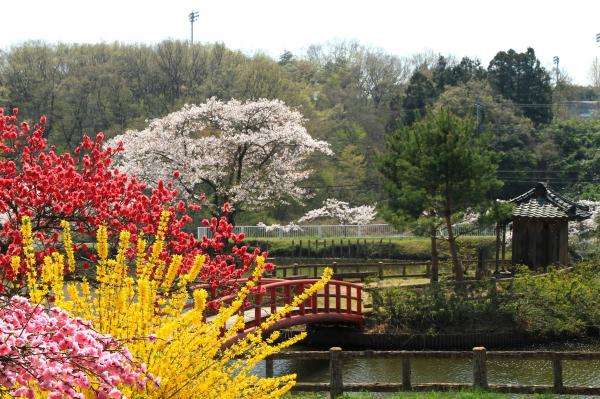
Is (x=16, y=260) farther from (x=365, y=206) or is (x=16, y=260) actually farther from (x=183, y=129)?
(x=365, y=206)

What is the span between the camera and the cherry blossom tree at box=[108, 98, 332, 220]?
1264 inches

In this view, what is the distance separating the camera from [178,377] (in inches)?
251

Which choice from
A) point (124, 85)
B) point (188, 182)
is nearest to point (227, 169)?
point (188, 182)

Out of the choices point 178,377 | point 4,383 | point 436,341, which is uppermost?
point 4,383

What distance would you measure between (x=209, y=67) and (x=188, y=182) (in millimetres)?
22847

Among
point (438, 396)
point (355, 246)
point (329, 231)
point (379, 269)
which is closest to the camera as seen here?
point (438, 396)

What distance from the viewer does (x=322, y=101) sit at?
5600 cm

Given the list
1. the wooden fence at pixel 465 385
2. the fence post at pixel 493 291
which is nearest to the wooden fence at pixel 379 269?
the fence post at pixel 493 291

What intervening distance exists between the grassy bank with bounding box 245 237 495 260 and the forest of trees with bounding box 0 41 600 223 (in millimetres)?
3243

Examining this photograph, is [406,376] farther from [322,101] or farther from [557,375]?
[322,101]

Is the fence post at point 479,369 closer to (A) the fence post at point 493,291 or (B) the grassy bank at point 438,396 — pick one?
(B) the grassy bank at point 438,396

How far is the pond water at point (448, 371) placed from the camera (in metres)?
16.1

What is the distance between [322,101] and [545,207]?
103ft

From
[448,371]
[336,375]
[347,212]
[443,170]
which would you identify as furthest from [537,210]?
[347,212]
